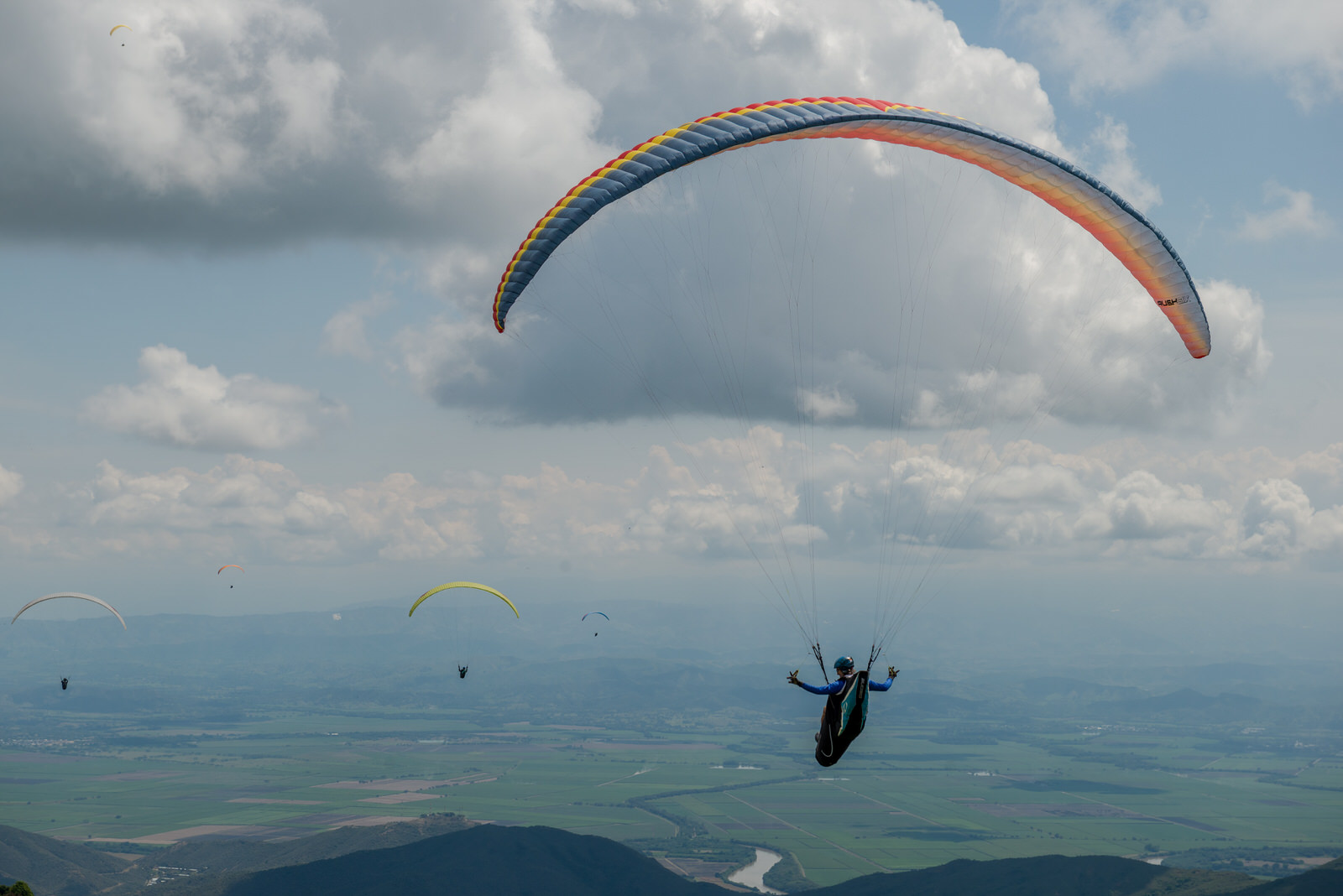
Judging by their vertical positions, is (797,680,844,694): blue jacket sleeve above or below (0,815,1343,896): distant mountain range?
above

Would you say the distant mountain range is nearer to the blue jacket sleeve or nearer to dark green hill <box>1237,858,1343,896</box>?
dark green hill <box>1237,858,1343,896</box>

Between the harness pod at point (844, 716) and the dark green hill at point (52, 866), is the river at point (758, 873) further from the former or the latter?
the harness pod at point (844, 716)

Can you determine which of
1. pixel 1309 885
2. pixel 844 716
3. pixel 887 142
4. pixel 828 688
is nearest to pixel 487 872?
pixel 1309 885

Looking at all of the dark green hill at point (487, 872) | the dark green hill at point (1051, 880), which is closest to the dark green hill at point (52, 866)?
the dark green hill at point (487, 872)

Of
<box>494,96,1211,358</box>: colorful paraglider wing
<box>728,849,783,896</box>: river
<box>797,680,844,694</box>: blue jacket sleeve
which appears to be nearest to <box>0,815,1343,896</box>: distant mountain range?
<box>728,849,783,896</box>: river

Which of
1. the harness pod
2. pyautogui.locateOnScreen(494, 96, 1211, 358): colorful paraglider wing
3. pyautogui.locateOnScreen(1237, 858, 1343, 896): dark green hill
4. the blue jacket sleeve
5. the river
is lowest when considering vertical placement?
the river

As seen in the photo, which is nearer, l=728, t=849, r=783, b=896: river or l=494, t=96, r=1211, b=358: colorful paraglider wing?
l=494, t=96, r=1211, b=358: colorful paraglider wing

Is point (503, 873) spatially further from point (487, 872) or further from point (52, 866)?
point (52, 866)
